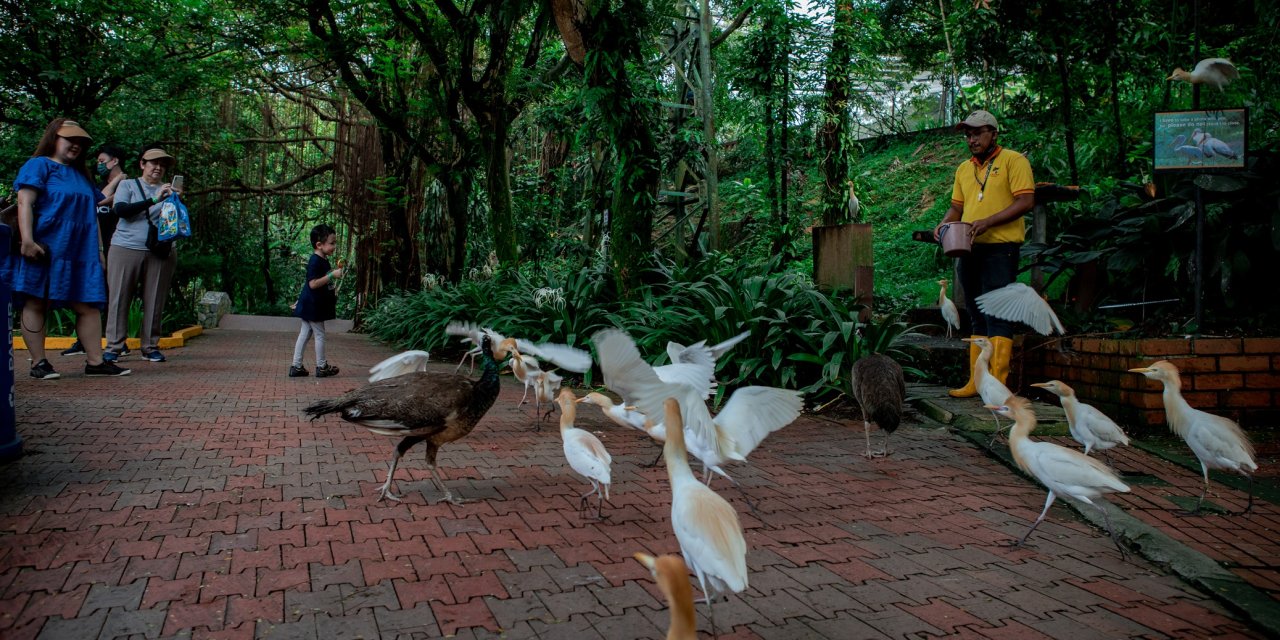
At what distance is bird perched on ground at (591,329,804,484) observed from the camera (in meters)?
3.77

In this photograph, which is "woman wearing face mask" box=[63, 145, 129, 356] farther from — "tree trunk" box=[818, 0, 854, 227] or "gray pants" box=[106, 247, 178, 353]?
"tree trunk" box=[818, 0, 854, 227]

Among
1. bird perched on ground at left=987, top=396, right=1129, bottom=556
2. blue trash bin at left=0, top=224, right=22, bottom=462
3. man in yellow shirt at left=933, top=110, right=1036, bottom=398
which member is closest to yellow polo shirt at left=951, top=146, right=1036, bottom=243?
man in yellow shirt at left=933, top=110, right=1036, bottom=398

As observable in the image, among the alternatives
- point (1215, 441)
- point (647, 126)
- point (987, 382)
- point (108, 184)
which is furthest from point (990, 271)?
point (108, 184)

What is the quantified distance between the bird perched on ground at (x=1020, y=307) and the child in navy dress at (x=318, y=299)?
625 cm

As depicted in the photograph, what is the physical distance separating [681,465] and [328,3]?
545 inches

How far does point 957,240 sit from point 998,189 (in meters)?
0.58

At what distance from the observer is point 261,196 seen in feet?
75.3

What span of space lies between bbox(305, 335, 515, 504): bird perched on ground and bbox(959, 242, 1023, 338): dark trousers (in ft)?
13.8

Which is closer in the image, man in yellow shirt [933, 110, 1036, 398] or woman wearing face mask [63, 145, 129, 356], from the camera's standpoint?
man in yellow shirt [933, 110, 1036, 398]

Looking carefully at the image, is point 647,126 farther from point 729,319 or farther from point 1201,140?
point 1201,140

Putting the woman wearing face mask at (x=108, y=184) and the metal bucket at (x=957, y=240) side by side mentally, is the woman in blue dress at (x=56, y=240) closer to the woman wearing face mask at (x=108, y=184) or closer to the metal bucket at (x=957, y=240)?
the woman wearing face mask at (x=108, y=184)

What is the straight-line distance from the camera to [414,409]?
4309mm

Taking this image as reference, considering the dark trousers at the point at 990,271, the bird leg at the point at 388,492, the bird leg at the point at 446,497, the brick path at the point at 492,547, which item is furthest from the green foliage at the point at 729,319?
the bird leg at the point at 388,492

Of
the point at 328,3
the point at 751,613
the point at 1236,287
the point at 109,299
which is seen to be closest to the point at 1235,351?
the point at 1236,287
